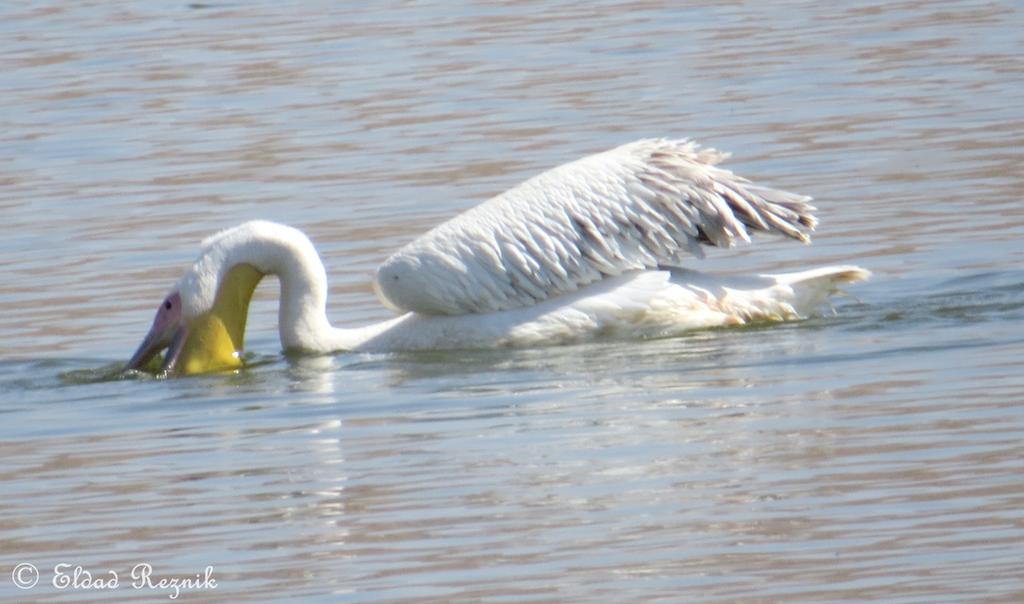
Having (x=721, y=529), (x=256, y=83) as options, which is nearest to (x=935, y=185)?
(x=721, y=529)

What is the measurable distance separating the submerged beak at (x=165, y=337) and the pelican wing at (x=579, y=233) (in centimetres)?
81

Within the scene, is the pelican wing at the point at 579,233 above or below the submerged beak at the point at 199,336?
above

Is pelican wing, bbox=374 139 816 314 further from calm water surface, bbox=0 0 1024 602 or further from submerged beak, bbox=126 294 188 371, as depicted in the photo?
submerged beak, bbox=126 294 188 371

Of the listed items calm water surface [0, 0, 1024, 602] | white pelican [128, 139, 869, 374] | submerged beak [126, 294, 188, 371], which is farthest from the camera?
submerged beak [126, 294, 188, 371]

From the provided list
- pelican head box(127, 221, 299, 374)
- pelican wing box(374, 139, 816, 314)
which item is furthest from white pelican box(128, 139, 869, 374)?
pelican head box(127, 221, 299, 374)

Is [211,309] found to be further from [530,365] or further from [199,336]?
[530,365]

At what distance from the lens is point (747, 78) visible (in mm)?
14797

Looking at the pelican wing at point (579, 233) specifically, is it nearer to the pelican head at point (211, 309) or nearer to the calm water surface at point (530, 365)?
the calm water surface at point (530, 365)

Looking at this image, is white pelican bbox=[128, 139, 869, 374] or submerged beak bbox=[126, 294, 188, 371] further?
submerged beak bbox=[126, 294, 188, 371]

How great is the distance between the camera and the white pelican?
8672mm

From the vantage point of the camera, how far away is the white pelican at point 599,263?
8672 millimetres

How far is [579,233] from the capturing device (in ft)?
28.6

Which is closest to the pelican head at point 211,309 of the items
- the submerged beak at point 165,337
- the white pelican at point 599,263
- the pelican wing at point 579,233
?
the submerged beak at point 165,337

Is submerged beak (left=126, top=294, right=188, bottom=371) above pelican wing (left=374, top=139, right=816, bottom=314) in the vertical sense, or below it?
below
